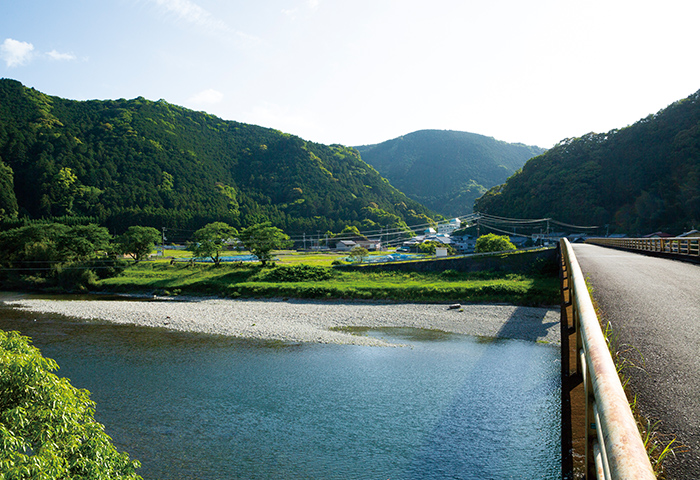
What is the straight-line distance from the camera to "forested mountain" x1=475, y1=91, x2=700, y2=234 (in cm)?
6184

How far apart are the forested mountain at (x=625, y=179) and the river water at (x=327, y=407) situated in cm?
6027

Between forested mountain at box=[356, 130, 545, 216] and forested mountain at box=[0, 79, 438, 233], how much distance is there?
41388mm

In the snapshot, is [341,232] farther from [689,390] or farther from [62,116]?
[689,390]

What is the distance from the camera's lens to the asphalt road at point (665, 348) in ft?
8.11

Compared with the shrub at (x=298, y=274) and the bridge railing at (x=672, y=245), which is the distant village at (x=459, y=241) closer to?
the shrub at (x=298, y=274)

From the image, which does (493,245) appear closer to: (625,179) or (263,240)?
(263,240)

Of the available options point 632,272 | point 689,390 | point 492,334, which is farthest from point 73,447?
point 492,334

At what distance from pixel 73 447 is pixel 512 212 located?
85.8 m

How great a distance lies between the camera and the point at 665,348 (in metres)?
4.15

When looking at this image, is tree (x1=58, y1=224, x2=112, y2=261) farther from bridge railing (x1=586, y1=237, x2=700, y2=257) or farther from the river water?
bridge railing (x1=586, y1=237, x2=700, y2=257)

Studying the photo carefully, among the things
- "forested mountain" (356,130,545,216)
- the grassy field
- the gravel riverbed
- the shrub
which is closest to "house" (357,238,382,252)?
the grassy field

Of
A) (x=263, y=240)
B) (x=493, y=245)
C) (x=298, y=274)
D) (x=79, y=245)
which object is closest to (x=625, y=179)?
(x=493, y=245)

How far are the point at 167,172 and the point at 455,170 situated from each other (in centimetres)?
11722

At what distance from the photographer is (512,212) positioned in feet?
270
